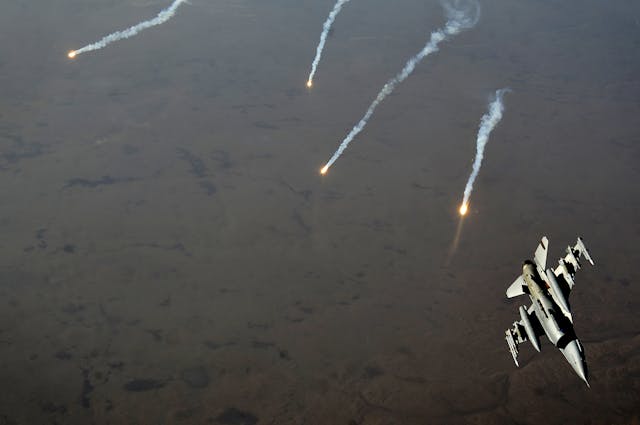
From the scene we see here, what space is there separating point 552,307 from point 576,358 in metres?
2.80

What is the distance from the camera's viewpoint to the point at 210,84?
76.3 meters

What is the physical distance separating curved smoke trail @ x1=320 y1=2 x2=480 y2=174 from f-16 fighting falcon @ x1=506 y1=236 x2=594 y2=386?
32.7 m

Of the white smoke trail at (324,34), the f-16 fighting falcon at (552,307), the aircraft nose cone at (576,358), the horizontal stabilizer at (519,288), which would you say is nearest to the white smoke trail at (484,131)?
the white smoke trail at (324,34)

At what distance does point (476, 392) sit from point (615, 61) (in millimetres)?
69560

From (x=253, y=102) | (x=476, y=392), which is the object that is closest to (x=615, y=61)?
(x=253, y=102)

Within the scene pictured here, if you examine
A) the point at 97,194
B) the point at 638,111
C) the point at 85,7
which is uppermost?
the point at 85,7

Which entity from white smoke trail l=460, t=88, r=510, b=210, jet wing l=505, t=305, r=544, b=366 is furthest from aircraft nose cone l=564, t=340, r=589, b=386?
white smoke trail l=460, t=88, r=510, b=210

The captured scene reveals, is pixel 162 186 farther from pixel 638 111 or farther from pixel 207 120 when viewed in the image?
pixel 638 111

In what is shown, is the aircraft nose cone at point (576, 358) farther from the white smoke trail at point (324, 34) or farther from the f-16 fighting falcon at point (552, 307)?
the white smoke trail at point (324, 34)

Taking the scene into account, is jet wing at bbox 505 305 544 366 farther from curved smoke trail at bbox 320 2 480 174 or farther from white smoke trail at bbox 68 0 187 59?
white smoke trail at bbox 68 0 187 59

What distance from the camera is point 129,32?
83000 mm

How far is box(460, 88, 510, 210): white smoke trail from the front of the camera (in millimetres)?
62019

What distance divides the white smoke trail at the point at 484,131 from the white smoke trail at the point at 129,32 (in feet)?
155

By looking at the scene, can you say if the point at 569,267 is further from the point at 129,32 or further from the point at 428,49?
the point at 129,32
